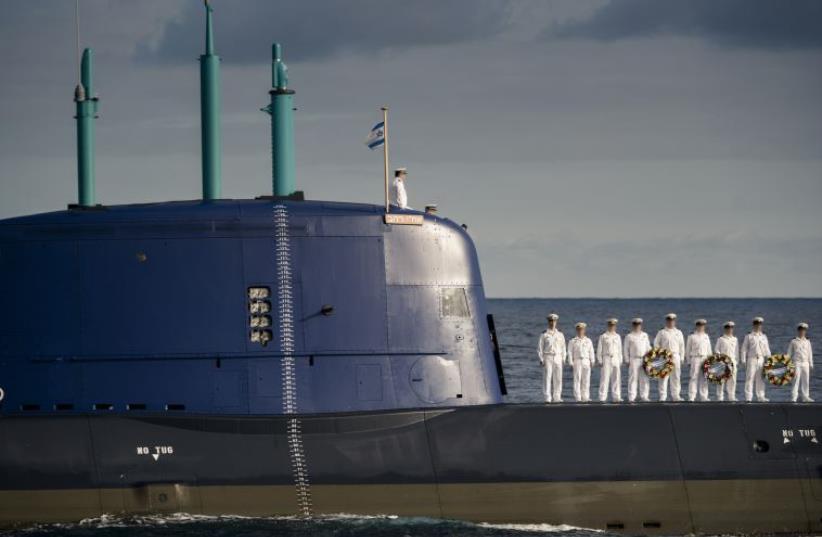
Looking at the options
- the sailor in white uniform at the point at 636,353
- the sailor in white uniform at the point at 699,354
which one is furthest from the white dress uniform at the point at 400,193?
the sailor in white uniform at the point at 699,354

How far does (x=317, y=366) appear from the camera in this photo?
22.3 meters

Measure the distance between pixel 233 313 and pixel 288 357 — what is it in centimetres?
116

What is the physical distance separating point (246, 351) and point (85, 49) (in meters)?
6.48

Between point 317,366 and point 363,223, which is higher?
point 363,223

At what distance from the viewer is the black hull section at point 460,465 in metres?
21.7

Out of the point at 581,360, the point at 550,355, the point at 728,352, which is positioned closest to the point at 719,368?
the point at 728,352

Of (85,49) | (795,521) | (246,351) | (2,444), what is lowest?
(795,521)

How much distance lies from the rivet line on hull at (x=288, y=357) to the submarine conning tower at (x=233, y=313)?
0.11 ft

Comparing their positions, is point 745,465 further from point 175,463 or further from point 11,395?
point 11,395

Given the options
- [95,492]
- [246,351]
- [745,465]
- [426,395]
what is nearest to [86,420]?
[95,492]

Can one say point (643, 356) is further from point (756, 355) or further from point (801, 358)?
point (801, 358)

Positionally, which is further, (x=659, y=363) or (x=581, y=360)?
(x=581, y=360)

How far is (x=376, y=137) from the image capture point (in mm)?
22797

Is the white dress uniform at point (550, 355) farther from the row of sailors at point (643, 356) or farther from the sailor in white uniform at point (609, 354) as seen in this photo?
the sailor in white uniform at point (609, 354)
